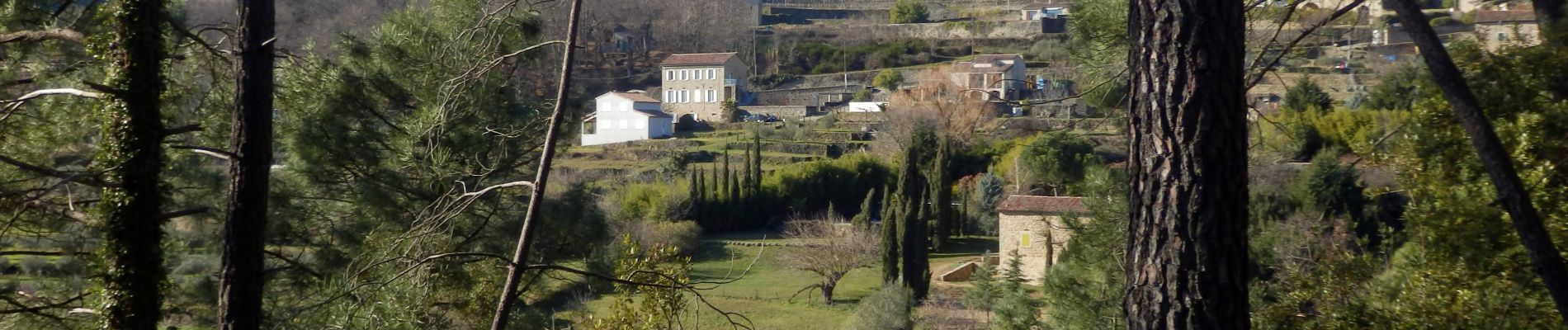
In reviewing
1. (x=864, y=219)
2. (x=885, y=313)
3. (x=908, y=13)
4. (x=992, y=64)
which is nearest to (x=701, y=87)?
(x=992, y=64)

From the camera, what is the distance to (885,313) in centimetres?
1552

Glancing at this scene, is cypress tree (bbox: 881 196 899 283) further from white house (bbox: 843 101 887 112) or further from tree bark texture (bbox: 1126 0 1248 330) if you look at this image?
tree bark texture (bbox: 1126 0 1248 330)

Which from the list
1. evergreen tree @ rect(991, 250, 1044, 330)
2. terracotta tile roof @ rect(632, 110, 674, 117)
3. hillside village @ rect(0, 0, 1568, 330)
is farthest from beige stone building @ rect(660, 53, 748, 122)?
evergreen tree @ rect(991, 250, 1044, 330)

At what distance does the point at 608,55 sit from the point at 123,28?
34935mm

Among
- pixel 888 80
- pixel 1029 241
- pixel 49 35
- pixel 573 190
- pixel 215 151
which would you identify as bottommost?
pixel 1029 241

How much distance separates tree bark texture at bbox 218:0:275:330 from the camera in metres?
3.79

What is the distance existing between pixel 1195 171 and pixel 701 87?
125 ft

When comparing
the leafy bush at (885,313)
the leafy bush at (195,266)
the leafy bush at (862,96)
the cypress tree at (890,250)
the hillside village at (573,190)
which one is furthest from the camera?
the leafy bush at (862,96)

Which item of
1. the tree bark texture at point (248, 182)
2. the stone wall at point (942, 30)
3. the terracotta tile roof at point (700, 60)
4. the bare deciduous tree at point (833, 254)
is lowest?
the bare deciduous tree at point (833, 254)

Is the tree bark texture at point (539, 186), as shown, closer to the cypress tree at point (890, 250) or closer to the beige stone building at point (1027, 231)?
the beige stone building at point (1027, 231)

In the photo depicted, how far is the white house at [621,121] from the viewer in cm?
3484

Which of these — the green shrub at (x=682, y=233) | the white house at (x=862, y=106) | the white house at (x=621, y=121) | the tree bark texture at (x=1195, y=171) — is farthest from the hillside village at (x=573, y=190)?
the white house at (x=862, y=106)

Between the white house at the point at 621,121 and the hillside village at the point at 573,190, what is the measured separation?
554 inches

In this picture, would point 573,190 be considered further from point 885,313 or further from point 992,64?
point 992,64
